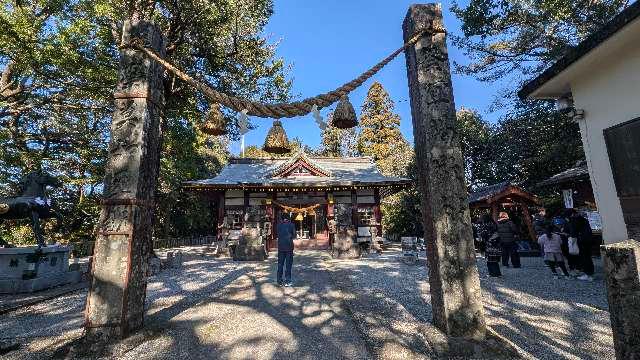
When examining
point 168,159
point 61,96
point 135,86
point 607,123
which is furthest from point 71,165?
point 607,123

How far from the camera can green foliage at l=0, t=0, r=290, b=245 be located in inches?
316

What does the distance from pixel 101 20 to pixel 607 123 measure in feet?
42.4

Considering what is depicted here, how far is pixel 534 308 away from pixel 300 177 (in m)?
13.7

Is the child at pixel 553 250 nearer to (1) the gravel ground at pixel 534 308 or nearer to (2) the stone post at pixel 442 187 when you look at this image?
(1) the gravel ground at pixel 534 308

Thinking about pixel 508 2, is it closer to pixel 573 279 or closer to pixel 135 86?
pixel 573 279

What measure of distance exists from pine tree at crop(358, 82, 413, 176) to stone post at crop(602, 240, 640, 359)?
2932 centimetres

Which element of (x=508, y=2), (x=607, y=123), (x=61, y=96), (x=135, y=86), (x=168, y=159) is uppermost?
(x=508, y=2)

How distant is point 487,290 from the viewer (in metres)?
6.14

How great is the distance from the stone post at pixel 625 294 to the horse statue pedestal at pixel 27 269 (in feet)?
32.6

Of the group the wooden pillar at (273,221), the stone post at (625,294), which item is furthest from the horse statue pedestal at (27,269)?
the stone post at (625,294)

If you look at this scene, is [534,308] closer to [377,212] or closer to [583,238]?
[583,238]

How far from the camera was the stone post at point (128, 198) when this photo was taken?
3.26 metres

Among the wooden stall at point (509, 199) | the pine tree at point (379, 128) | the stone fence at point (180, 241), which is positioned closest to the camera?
the wooden stall at point (509, 199)

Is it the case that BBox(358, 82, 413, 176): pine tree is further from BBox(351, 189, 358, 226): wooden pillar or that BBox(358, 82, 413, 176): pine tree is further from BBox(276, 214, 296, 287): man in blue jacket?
BBox(276, 214, 296, 287): man in blue jacket
